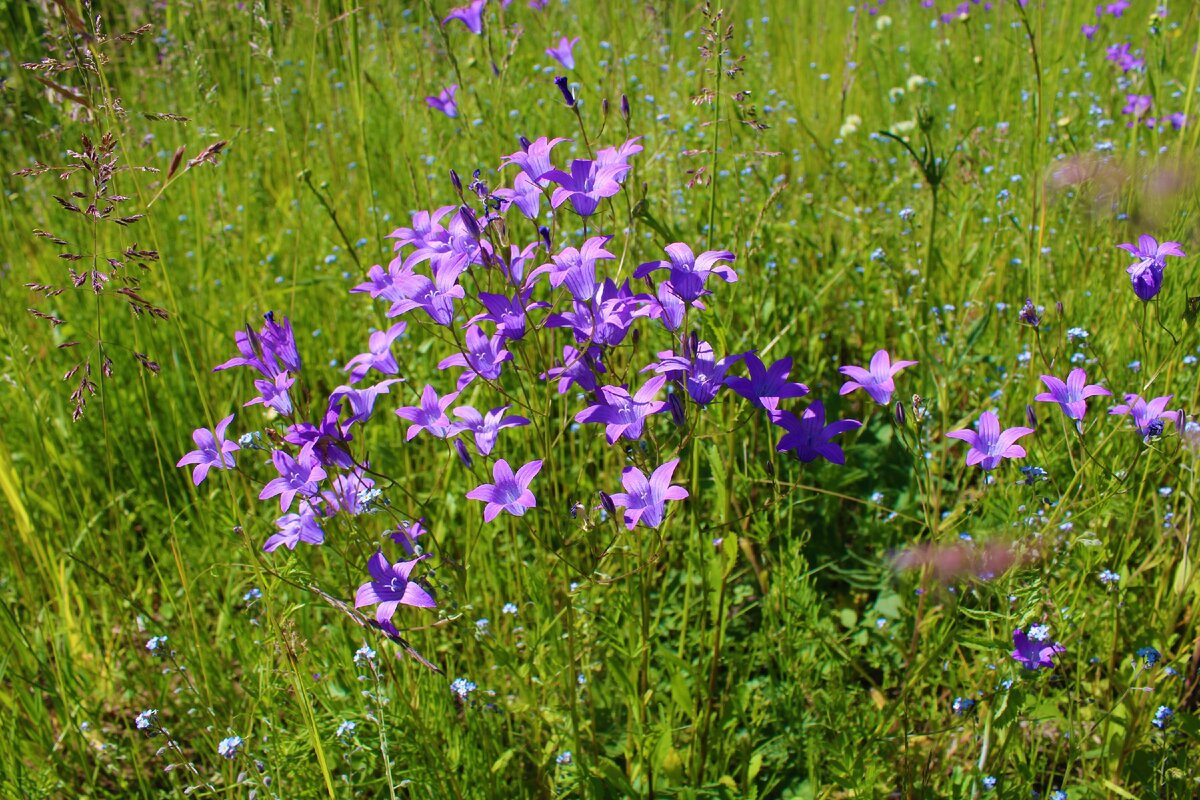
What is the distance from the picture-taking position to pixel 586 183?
4.68 feet

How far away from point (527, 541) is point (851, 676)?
923 mm

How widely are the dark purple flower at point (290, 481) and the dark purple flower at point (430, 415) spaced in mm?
179

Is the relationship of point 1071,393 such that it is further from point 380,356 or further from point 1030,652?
point 380,356

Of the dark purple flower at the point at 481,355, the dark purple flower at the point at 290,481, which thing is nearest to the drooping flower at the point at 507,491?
the dark purple flower at the point at 481,355

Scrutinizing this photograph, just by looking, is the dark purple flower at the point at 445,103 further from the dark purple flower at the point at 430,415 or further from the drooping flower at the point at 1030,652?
the drooping flower at the point at 1030,652

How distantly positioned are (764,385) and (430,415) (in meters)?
0.60

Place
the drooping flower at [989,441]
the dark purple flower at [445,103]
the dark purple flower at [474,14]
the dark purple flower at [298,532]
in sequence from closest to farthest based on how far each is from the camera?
1. the drooping flower at [989,441]
2. the dark purple flower at [298,532]
3. the dark purple flower at [474,14]
4. the dark purple flower at [445,103]

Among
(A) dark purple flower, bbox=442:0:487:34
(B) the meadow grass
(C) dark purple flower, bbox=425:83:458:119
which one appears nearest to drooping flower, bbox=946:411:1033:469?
(B) the meadow grass

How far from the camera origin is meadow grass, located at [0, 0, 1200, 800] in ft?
5.54

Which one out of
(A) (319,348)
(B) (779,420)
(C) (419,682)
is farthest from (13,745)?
(B) (779,420)

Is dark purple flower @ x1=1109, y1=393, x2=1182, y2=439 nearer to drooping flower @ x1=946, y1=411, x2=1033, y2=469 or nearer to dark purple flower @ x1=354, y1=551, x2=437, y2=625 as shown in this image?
drooping flower @ x1=946, y1=411, x2=1033, y2=469

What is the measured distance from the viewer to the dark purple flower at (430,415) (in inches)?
60.1

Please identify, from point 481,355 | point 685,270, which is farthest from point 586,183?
point 481,355

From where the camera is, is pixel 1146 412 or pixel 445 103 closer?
pixel 1146 412
